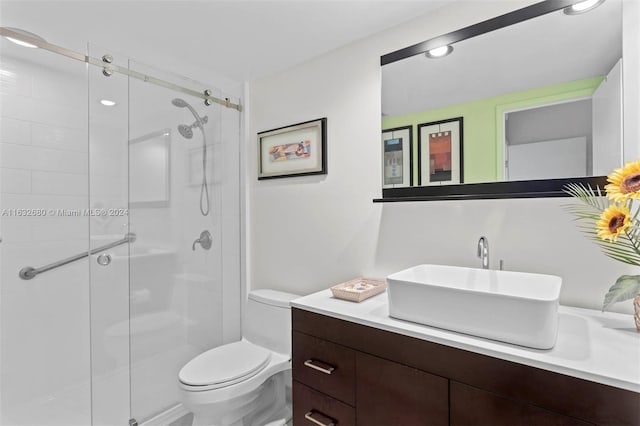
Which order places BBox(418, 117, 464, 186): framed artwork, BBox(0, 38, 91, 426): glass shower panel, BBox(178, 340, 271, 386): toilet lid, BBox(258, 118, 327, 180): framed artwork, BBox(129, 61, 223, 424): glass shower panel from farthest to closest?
BBox(258, 118, 327, 180): framed artwork → BBox(129, 61, 223, 424): glass shower panel → BBox(0, 38, 91, 426): glass shower panel → BBox(178, 340, 271, 386): toilet lid → BBox(418, 117, 464, 186): framed artwork

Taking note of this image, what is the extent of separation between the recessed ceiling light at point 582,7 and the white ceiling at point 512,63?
0.04ft

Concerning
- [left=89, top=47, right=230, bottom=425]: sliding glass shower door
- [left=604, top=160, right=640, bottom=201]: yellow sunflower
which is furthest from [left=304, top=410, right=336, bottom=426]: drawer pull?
[left=604, top=160, right=640, bottom=201]: yellow sunflower

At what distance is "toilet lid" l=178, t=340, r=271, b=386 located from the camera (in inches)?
62.6

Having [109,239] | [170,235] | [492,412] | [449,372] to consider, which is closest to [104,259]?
[109,239]

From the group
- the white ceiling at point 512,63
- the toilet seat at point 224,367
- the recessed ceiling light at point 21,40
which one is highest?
the recessed ceiling light at point 21,40

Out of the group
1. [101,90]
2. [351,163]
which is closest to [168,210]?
[101,90]

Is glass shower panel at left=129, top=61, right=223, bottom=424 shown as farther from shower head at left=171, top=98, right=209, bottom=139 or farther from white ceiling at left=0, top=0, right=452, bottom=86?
white ceiling at left=0, top=0, right=452, bottom=86

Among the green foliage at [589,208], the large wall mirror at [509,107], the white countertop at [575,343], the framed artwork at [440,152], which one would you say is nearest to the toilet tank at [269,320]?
the white countertop at [575,343]

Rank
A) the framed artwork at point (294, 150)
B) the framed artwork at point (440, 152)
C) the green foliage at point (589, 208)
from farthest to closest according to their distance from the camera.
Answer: the framed artwork at point (294, 150)
the framed artwork at point (440, 152)
the green foliage at point (589, 208)

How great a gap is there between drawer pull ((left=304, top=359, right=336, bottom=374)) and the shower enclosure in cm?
110

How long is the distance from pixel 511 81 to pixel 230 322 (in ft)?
7.31

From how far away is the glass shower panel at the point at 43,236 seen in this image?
169 centimetres

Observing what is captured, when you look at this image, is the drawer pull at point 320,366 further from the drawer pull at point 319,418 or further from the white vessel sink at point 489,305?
the white vessel sink at point 489,305

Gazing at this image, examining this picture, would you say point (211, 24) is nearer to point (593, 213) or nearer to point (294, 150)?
point (294, 150)
